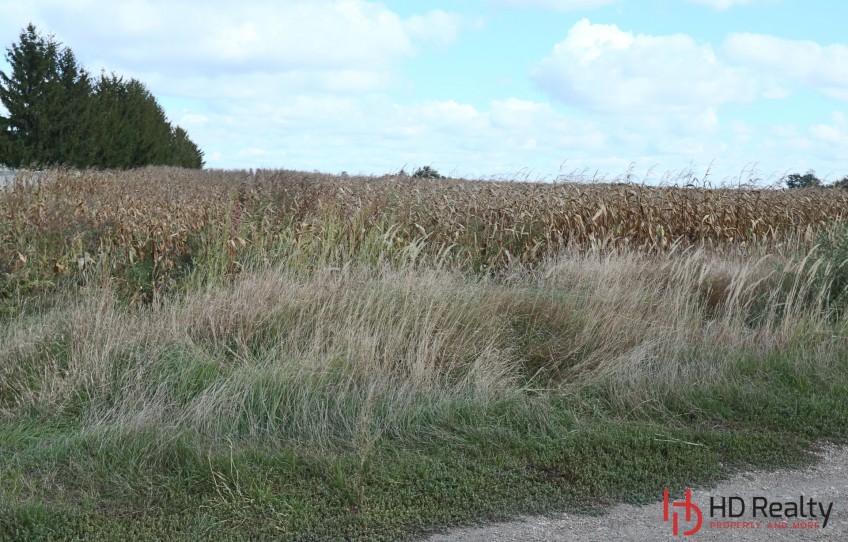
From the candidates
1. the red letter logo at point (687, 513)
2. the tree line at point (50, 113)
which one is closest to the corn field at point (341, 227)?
the red letter logo at point (687, 513)

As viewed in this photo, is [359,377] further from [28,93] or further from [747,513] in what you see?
[28,93]

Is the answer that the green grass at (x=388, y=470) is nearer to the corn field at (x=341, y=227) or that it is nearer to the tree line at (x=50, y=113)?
the corn field at (x=341, y=227)

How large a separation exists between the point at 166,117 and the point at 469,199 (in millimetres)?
63121

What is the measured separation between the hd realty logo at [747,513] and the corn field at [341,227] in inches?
176

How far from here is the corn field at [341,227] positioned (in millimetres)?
8078

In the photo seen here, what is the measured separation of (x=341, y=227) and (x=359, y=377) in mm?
4373

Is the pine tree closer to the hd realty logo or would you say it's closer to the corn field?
the corn field

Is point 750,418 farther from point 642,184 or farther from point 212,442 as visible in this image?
point 642,184

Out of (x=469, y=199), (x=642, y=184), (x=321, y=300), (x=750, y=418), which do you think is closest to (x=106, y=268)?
(x=321, y=300)

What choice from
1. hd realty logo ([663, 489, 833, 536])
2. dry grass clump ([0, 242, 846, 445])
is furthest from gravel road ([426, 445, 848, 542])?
dry grass clump ([0, 242, 846, 445])

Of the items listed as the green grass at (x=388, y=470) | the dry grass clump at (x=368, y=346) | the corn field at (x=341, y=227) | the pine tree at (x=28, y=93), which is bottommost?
the green grass at (x=388, y=470)

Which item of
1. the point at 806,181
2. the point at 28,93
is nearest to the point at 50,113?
the point at 28,93

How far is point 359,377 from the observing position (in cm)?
554

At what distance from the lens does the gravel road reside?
3895mm
